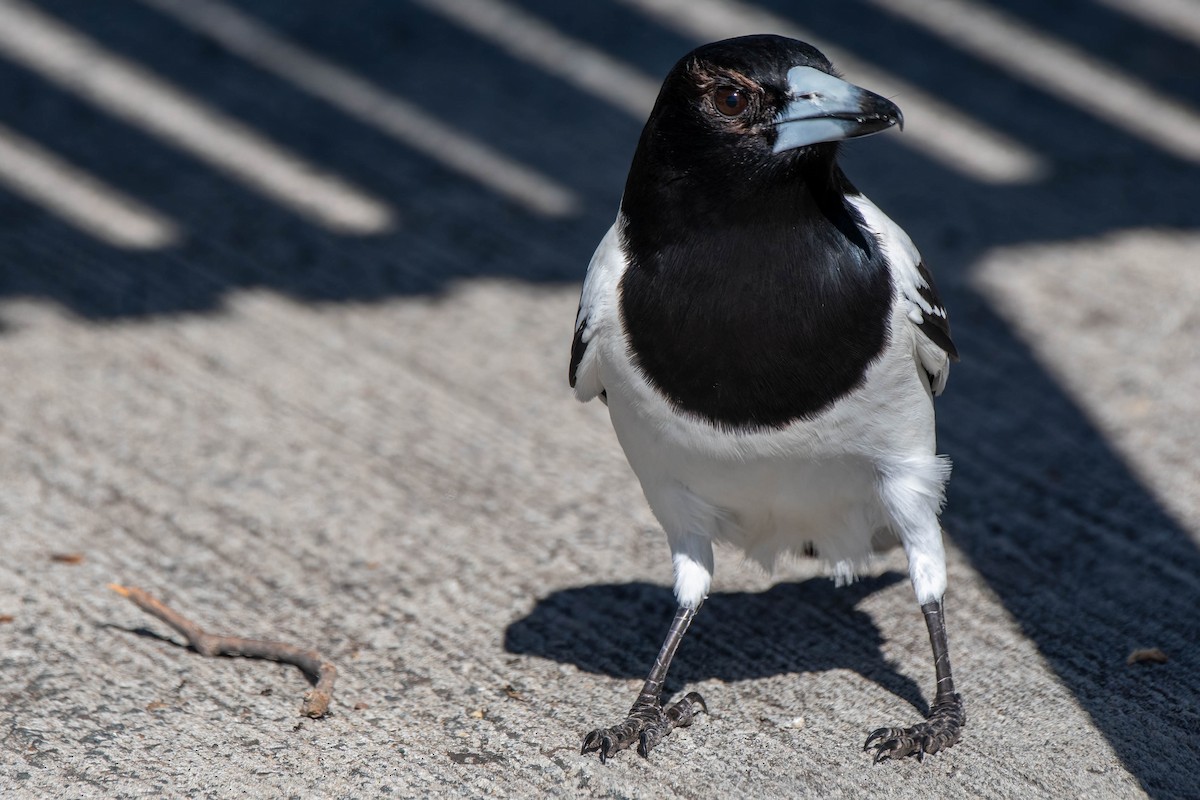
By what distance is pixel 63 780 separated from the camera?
2508mm

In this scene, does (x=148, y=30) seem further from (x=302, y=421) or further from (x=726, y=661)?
(x=726, y=661)

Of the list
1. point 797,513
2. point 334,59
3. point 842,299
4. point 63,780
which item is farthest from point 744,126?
point 334,59

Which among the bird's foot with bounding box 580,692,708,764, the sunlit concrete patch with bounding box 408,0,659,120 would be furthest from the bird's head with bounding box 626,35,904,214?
the sunlit concrete patch with bounding box 408,0,659,120

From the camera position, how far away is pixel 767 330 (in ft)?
8.03

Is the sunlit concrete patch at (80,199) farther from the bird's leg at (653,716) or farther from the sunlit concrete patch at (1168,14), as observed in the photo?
the sunlit concrete patch at (1168,14)

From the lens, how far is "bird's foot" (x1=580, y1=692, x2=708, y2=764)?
8.56 feet

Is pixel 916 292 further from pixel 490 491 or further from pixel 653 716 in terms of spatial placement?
pixel 490 491

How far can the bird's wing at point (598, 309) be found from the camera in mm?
2600

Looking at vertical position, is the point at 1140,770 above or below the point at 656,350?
below

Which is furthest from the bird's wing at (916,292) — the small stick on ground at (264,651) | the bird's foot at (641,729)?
the small stick on ground at (264,651)

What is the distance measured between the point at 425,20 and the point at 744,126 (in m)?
4.08

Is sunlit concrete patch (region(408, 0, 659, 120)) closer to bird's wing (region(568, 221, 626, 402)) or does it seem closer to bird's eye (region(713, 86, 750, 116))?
bird's wing (region(568, 221, 626, 402))

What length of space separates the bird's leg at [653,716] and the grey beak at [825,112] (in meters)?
0.91

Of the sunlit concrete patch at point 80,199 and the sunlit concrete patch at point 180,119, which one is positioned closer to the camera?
the sunlit concrete patch at point 80,199
